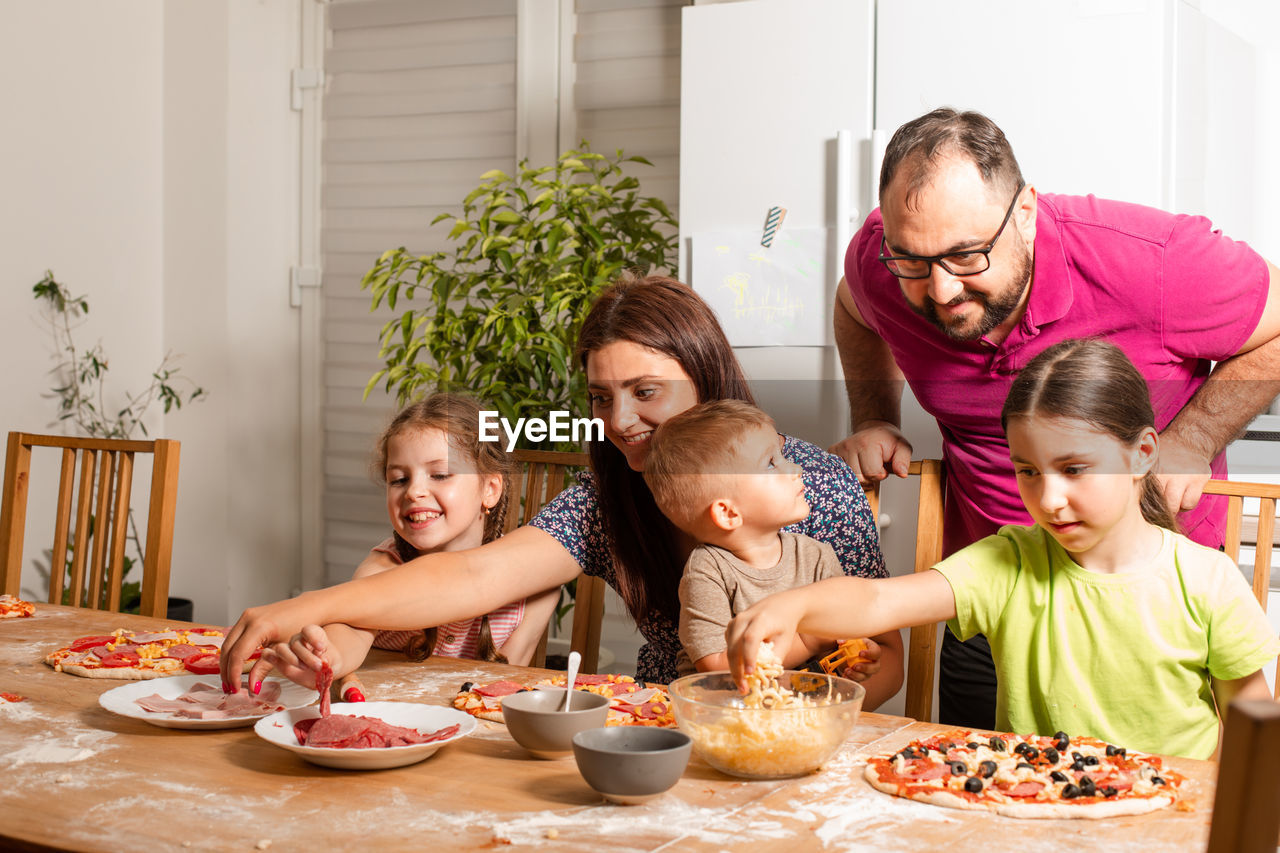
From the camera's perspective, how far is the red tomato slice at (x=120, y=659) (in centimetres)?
146

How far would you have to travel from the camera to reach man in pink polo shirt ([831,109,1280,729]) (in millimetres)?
1513

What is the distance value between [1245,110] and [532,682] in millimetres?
1971

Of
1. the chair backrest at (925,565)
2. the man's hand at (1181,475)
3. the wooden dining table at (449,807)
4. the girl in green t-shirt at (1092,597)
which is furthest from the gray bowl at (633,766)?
the man's hand at (1181,475)

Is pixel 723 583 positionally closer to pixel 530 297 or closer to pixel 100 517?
pixel 100 517

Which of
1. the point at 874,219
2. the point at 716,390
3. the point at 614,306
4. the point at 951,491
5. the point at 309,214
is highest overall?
the point at 309,214

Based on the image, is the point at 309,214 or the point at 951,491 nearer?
the point at 951,491

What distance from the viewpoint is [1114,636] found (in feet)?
4.12

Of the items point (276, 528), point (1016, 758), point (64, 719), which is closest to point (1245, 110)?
point (1016, 758)

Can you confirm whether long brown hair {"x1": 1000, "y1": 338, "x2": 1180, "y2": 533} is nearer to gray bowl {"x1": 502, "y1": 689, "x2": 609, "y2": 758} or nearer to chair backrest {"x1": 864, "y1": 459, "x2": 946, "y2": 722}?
chair backrest {"x1": 864, "y1": 459, "x2": 946, "y2": 722}

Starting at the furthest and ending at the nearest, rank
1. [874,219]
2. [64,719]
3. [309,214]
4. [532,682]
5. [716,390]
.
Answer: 1. [309,214]
2. [874,219]
3. [716,390]
4. [532,682]
5. [64,719]

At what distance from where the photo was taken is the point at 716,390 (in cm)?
166

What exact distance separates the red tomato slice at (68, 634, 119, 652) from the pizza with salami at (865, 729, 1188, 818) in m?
1.08

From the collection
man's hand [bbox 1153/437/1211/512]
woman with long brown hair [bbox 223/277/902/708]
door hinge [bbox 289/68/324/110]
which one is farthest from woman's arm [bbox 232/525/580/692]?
door hinge [bbox 289/68/324/110]

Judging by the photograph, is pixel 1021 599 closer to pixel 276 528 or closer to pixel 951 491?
pixel 951 491
